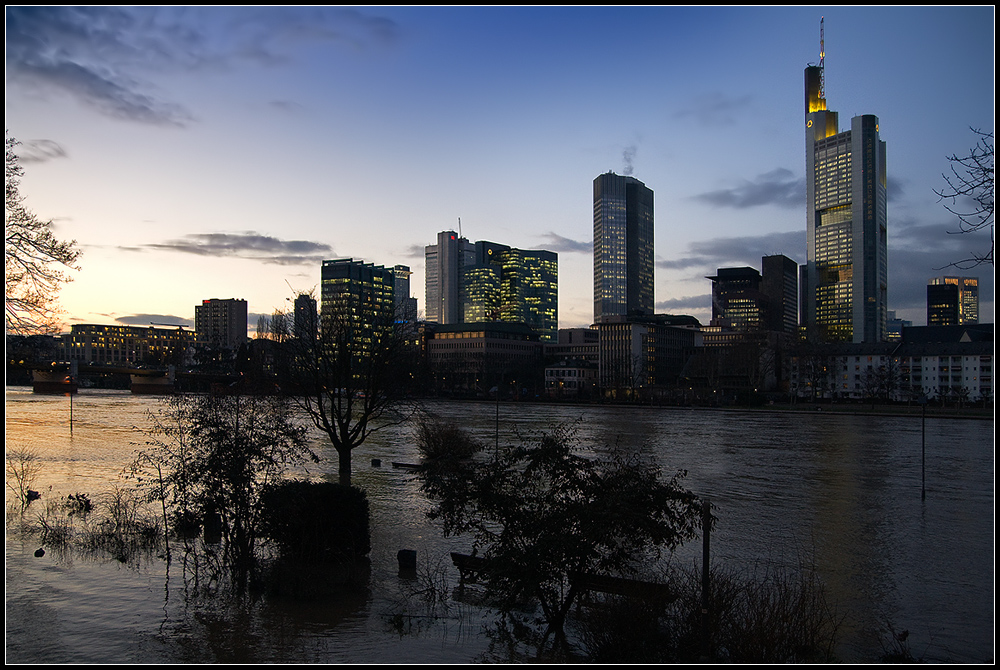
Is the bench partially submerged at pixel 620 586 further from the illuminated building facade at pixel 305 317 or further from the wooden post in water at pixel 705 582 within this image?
the illuminated building facade at pixel 305 317

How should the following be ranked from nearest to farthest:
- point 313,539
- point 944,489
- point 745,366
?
1. point 313,539
2. point 944,489
3. point 745,366

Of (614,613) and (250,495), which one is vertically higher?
(250,495)

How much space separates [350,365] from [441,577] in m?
14.0

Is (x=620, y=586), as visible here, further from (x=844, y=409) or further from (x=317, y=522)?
(x=844, y=409)

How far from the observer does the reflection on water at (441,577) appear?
11500mm

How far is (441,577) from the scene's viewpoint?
15492 mm


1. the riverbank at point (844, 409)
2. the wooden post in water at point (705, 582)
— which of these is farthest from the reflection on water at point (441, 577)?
the riverbank at point (844, 409)

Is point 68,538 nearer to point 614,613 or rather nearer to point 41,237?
point 41,237

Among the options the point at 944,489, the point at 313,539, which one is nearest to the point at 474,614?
the point at 313,539

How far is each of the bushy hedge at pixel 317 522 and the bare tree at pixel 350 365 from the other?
10457 millimetres

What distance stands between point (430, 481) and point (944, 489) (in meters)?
29.7

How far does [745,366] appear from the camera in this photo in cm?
16388

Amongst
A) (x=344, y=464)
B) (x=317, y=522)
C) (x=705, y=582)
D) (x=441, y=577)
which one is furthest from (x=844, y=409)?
(x=705, y=582)

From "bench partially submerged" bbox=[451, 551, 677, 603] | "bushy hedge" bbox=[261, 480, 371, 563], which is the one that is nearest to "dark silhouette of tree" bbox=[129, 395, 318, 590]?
"bushy hedge" bbox=[261, 480, 371, 563]
